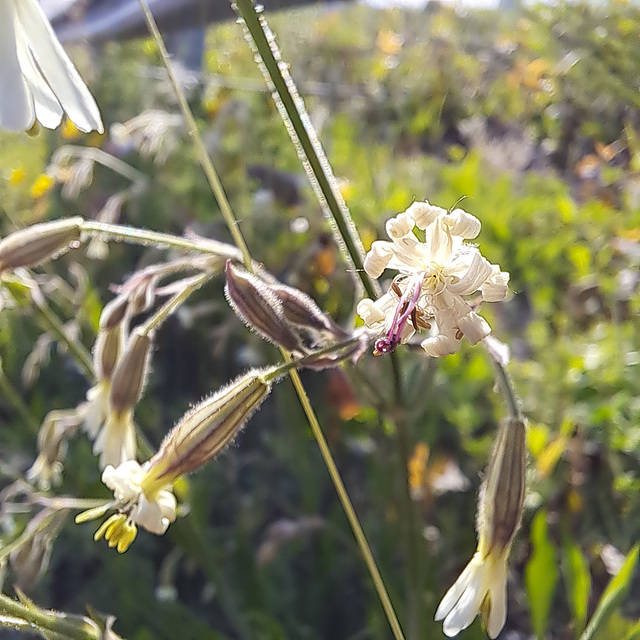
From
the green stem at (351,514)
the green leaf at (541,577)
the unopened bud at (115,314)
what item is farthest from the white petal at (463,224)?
the green leaf at (541,577)

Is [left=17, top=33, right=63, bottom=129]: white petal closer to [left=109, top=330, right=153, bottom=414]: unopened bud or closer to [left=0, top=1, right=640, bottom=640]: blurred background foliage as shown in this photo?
[left=109, top=330, right=153, bottom=414]: unopened bud

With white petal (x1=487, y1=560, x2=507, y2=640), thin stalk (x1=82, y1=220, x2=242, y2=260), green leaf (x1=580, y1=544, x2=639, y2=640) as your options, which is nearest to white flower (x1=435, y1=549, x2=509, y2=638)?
white petal (x1=487, y1=560, x2=507, y2=640)

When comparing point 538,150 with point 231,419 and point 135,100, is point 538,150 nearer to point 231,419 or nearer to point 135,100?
point 135,100

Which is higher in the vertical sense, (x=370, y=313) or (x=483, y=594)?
(x=370, y=313)

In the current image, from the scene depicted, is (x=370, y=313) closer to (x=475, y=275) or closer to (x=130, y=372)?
(x=475, y=275)

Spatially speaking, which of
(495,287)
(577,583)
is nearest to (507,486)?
(495,287)
